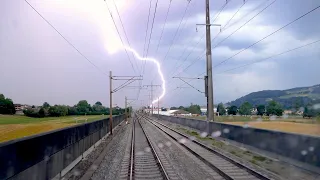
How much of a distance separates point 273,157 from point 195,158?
13.4ft

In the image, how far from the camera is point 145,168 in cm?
1368

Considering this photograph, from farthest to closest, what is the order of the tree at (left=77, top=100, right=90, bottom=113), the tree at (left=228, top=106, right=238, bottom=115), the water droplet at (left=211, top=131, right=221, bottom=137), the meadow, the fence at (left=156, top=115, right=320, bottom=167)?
the tree at (left=228, top=106, right=238, bottom=115) < the tree at (left=77, top=100, right=90, bottom=113) < the meadow < the water droplet at (left=211, top=131, right=221, bottom=137) < the fence at (left=156, top=115, right=320, bottom=167)

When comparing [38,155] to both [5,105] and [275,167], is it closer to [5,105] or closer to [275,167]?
[275,167]

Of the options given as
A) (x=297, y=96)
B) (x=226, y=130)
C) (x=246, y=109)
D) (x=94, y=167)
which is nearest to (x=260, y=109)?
(x=246, y=109)

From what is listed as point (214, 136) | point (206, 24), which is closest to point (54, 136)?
point (214, 136)

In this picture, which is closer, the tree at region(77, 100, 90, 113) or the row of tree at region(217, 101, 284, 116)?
the row of tree at region(217, 101, 284, 116)

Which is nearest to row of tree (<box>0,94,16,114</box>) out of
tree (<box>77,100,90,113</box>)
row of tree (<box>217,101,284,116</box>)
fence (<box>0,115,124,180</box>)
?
fence (<box>0,115,124,180</box>)

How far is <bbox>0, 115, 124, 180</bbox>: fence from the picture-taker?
6.86 m

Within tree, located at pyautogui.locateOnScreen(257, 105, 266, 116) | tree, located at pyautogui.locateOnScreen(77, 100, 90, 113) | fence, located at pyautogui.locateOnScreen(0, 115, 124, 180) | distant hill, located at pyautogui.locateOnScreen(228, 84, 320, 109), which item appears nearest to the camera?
fence, located at pyautogui.locateOnScreen(0, 115, 124, 180)

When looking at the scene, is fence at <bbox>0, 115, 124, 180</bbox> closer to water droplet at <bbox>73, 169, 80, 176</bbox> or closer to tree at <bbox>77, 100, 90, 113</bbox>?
water droplet at <bbox>73, 169, 80, 176</bbox>

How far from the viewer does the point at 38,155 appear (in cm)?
884

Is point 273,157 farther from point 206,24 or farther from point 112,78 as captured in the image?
point 112,78

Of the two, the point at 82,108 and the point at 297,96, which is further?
the point at 82,108

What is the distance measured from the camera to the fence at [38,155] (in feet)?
22.5
